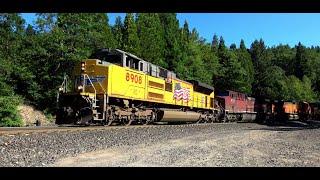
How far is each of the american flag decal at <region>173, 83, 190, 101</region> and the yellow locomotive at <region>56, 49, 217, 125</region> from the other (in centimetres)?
177

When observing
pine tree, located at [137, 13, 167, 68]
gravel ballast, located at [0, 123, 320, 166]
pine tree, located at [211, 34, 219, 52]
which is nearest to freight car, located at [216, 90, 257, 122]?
pine tree, located at [137, 13, 167, 68]

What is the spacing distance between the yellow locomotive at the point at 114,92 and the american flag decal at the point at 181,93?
1.77 metres

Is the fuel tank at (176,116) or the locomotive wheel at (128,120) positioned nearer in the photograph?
the locomotive wheel at (128,120)

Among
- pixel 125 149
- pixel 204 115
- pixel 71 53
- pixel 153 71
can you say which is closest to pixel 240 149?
pixel 125 149

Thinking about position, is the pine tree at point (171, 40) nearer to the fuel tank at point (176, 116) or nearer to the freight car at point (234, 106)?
the freight car at point (234, 106)

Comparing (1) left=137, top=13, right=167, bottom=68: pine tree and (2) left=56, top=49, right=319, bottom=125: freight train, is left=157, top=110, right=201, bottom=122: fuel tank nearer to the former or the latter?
(2) left=56, top=49, right=319, bottom=125: freight train

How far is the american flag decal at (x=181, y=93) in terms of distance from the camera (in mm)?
29778

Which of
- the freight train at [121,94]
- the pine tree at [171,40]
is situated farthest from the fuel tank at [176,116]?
the pine tree at [171,40]

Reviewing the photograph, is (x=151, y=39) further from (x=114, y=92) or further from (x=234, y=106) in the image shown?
(x=114, y=92)

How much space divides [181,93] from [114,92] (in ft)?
34.1

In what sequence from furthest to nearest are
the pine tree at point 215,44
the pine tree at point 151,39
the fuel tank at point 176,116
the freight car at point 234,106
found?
1. the pine tree at point 215,44
2. the pine tree at point 151,39
3. the freight car at point 234,106
4. the fuel tank at point 176,116

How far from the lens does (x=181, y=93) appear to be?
101 feet

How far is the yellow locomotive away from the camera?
66.7 feet
